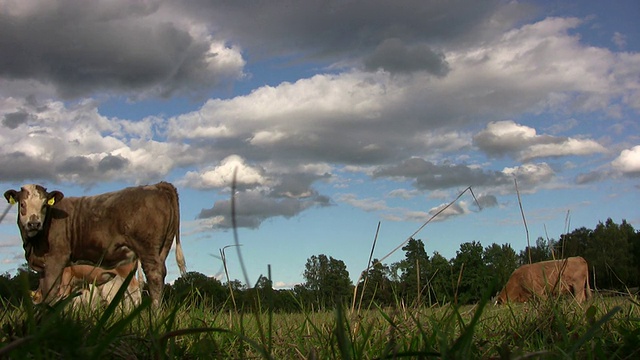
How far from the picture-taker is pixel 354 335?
2.97m

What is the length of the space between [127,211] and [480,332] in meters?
9.65

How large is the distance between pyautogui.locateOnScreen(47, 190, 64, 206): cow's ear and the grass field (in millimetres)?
8049

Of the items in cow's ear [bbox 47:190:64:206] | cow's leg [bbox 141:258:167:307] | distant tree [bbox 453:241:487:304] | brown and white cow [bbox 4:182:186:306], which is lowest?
distant tree [bbox 453:241:487:304]

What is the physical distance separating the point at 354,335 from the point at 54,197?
34.5 feet

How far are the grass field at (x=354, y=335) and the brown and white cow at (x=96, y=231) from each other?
7432 mm

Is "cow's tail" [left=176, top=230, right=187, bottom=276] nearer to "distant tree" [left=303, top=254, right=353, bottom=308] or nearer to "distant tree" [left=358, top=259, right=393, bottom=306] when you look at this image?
"distant tree" [left=358, top=259, right=393, bottom=306]

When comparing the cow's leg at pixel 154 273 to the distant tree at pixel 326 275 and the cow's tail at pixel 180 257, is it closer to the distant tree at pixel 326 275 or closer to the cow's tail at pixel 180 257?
the cow's tail at pixel 180 257

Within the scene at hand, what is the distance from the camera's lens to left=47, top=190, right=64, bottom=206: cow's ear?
468 inches

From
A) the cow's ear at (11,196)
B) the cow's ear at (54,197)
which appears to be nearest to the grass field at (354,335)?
the cow's ear at (54,197)

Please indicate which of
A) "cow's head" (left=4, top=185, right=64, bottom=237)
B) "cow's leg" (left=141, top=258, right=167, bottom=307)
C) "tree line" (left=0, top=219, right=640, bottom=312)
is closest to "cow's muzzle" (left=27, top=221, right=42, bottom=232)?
"cow's head" (left=4, top=185, right=64, bottom=237)

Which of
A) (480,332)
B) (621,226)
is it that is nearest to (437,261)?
(480,332)

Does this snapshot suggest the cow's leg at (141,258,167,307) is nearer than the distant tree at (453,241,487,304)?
No

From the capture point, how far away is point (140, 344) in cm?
250

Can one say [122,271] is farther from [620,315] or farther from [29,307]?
[29,307]
